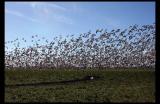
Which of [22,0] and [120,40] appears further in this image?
[120,40]

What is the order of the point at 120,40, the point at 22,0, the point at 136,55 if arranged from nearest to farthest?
the point at 22,0 → the point at 120,40 → the point at 136,55
